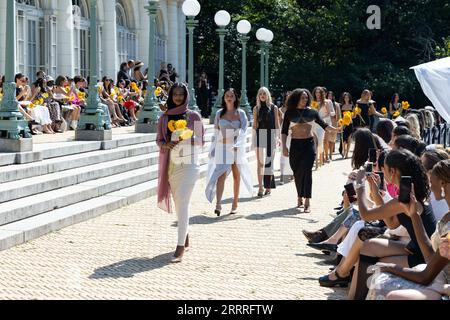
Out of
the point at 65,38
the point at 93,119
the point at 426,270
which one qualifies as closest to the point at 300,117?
the point at 93,119

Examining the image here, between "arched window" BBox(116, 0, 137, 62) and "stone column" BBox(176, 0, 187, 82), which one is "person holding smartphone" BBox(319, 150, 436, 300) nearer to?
"arched window" BBox(116, 0, 137, 62)

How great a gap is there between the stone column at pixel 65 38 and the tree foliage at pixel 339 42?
15.8 metres

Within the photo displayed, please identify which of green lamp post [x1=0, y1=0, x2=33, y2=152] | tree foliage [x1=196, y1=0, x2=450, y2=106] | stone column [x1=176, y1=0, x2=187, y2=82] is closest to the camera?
green lamp post [x1=0, y1=0, x2=33, y2=152]

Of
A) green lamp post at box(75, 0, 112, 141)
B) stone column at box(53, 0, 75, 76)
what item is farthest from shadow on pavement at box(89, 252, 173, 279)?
stone column at box(53, 0, 75, 76)

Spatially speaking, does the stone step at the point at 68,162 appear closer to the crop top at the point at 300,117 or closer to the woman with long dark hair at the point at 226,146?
the woman with long dark hair at the point at 226,146

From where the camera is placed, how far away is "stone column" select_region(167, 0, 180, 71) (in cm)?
3466

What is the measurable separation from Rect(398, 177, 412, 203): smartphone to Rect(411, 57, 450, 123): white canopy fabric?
16.8 ft

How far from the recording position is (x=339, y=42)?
39844mm

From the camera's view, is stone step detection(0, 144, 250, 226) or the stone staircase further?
stone step detection(0, 144, 250, 226)

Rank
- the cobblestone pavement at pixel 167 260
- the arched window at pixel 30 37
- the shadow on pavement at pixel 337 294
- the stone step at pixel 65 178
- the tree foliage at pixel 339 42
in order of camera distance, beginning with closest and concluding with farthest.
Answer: the shadow on pavement at pixel 337 294 → the cobblestone pavement at pixel 167 260 → the stone step at pixel 65 178 → the arched window at pixel 30 37 → the tree foliage at pixel 339 42

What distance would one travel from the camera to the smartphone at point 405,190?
6464 mm

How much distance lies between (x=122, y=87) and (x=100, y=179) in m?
9.96

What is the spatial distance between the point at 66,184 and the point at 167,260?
3.85 m

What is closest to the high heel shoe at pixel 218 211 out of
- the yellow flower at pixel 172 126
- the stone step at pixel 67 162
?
the stone step at pixel 67 162
